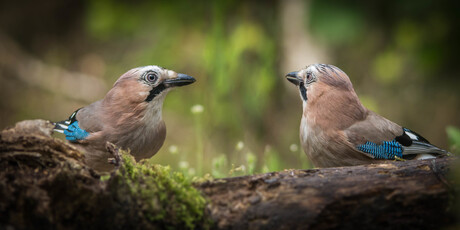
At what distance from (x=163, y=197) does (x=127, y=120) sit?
1600 mm

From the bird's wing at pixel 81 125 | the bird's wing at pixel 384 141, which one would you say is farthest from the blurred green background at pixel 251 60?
the bird's wing at pixel 384 141

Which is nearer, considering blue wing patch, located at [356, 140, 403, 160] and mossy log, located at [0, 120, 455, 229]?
mossy log, located at [0, 120, 455, 229]

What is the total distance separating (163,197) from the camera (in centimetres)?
273

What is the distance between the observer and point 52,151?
8.96 feet

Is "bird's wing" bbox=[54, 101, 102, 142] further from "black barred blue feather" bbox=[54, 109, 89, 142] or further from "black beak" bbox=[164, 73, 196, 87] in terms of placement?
"black beak" bbox=[164, 73, 196, 87]

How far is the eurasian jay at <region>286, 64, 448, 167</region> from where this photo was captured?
3.99 m

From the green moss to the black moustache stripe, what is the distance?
4.86ft

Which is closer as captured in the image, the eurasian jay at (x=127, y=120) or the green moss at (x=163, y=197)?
the green moss at (x=163, y=197)

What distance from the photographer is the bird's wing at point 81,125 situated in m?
4.20

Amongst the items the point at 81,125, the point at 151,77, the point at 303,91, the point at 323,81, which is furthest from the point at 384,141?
the point at 81,125

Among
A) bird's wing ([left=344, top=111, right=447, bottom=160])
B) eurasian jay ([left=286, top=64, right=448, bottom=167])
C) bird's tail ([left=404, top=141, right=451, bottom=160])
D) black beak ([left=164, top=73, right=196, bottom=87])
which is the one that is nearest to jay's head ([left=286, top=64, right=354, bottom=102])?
eurasian jay ([left=286, top=64, right=448, bottom=167])

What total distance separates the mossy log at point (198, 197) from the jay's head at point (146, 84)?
1.39m

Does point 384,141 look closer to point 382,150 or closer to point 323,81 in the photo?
point 382,150

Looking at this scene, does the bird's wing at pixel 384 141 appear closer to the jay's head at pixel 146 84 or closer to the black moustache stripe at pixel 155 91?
the jay's head at pixel 146 84
